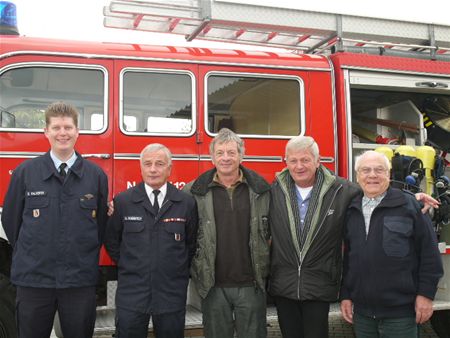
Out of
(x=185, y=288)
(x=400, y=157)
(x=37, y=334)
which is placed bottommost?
(x=37, y=334)

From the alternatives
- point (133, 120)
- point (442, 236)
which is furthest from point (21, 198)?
point (442, 236)

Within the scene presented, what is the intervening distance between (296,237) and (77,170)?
139 centimetres

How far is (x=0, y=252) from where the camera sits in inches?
168

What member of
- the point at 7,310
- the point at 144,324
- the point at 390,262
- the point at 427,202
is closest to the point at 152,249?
the point at 144,324

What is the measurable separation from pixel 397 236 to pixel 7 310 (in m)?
2.90

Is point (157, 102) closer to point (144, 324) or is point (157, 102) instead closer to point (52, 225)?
point (52, 225)

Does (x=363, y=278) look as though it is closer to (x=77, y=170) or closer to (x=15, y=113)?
(x=77, y=170)

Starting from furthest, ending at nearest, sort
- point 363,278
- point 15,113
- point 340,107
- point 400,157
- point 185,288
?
point 340,107 < point 400,157 < point 15,113 < point 185,288 < point 363,278

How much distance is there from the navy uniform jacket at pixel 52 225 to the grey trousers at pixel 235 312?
0.75m

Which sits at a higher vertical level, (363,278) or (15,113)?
(15,113)

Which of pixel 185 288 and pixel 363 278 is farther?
pixel 185 288

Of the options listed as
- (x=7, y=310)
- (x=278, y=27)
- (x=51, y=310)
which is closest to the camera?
(x=51, y=310)

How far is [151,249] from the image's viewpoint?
126 inches

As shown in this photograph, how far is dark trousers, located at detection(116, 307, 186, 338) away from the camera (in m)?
3.19
